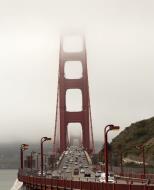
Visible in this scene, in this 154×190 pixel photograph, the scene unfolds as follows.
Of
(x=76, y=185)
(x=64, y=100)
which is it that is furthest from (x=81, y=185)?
(x=64, y=100)

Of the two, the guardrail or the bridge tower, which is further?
the bridge tower

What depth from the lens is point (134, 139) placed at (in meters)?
129

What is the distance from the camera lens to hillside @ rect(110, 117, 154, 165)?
111 metres

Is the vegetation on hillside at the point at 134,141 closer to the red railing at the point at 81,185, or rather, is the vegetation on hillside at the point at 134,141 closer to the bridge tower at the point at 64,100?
the bridge tower at the point at 64,100

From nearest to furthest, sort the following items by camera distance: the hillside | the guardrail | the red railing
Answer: the red railing < the guardrail < the hillside

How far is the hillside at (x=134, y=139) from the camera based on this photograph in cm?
11067

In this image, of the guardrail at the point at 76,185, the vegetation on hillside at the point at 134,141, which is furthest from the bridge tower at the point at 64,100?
the guardrail at the point at 76,185

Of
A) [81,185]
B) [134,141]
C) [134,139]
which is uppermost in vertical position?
[134,139]

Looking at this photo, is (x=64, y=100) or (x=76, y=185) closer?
(x=76, y=185)

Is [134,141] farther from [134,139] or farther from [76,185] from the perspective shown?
[76,185]

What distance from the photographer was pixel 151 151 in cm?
10344

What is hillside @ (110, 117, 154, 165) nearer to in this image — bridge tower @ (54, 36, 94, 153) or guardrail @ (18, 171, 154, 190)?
bridge tower @ (54, 36, 94, 153)

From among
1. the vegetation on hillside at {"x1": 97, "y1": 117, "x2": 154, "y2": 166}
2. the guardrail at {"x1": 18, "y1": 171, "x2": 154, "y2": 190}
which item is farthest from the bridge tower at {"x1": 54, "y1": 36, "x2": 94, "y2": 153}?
the guardrail at {"x1": 18, "y1": 171, "x2": 154, "y2": 190}

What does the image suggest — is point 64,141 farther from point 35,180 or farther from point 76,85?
point 35,180
